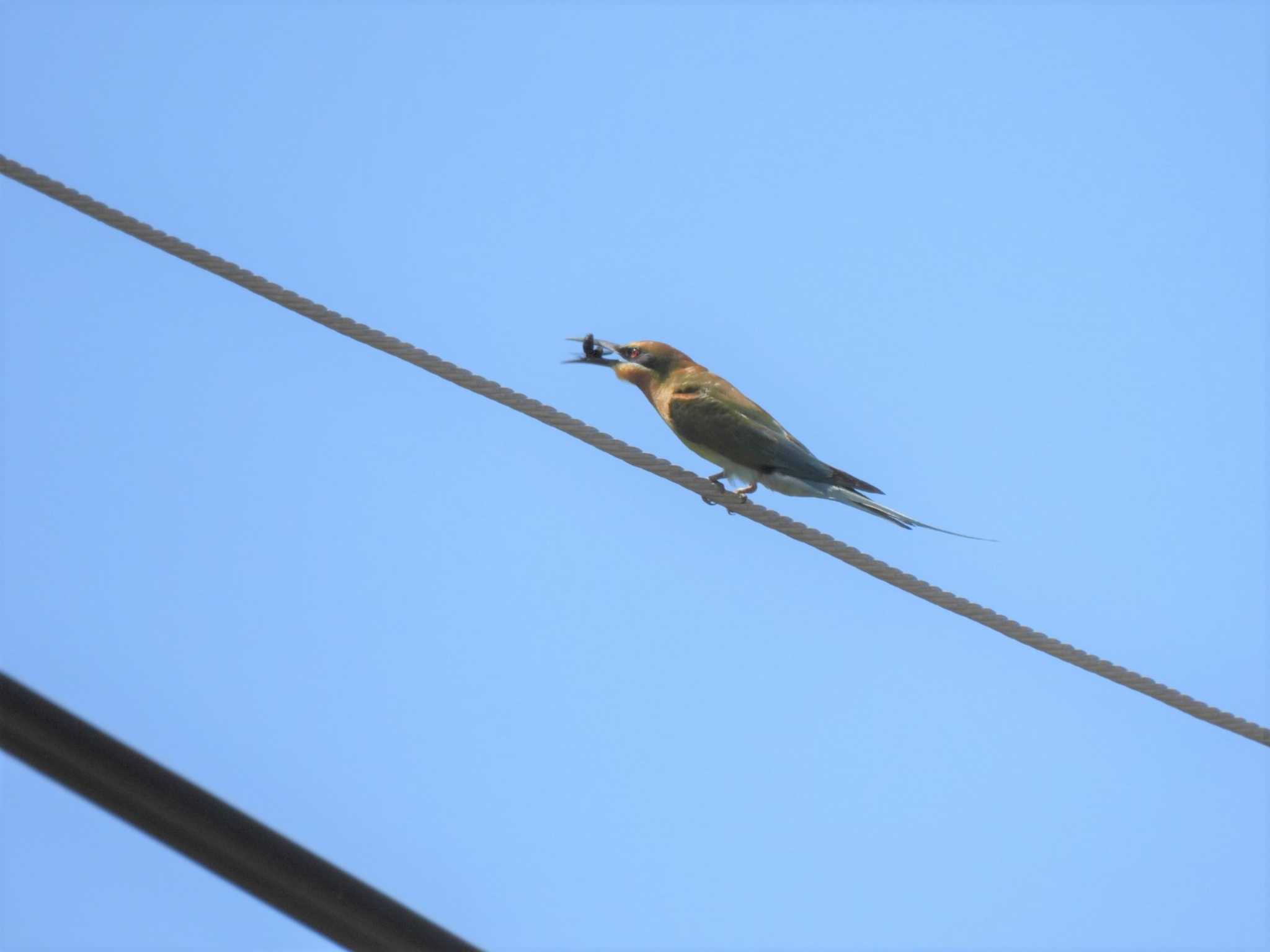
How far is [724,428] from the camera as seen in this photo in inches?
191

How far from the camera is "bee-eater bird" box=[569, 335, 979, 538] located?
4.57 metres

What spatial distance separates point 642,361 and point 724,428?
0.69 metres

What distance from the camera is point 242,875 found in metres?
1.71

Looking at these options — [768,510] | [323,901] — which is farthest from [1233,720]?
[323,901]

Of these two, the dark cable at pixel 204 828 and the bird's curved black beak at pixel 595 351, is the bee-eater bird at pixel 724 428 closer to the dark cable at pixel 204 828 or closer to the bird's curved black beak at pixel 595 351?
the bird's curved black beak at pixel 595 351

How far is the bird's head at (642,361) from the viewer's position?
5332 millimetres

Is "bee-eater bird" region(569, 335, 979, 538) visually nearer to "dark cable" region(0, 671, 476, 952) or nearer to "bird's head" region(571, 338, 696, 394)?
"bird's head" region(571, 338, 696, 394)

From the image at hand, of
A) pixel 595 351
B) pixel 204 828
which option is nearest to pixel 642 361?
pixel 595 351

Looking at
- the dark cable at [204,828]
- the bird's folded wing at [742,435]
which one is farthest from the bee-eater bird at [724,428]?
the dark cable at [204,828]

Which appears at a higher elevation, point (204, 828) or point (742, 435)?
point (742, 435)

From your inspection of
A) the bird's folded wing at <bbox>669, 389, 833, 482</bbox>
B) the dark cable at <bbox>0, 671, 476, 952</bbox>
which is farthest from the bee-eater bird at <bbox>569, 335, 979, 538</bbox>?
the dark cable at <bbox>0, 671, 476, 952</bbox>

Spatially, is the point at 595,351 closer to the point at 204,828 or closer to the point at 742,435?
the point at 742,435

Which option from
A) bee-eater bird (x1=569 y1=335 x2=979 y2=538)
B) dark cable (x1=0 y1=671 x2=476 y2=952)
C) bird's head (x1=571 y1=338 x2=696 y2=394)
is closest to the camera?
dark cable (x1=0 y1=671 x2=476 y2=952)

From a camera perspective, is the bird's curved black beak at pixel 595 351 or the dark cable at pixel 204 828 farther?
the bird's curved black beak at pixel 595 351
